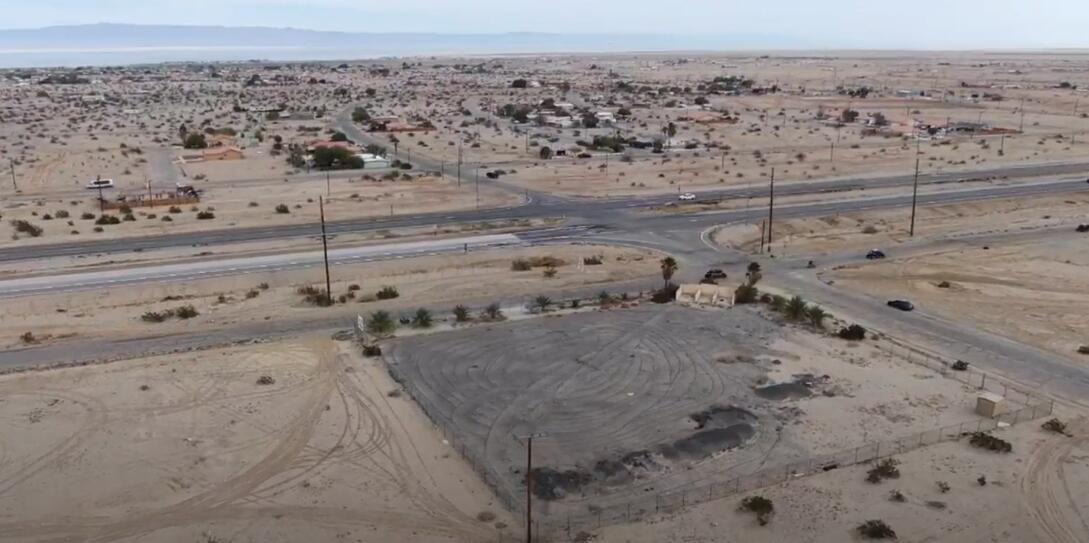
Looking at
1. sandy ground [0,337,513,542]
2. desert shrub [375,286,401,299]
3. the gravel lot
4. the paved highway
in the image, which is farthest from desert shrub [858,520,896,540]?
desert shrub [375,286,401,299]

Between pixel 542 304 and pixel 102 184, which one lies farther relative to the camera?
pixel 102 184

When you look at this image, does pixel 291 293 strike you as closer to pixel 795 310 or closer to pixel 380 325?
pixel 380 325

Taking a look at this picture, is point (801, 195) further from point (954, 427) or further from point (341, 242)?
point (954, 427)

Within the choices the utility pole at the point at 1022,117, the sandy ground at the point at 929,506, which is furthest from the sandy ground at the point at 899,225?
the utility pole at the point at 1022,117

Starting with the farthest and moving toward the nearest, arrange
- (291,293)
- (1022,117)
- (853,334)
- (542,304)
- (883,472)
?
1. (1022,117)
2. (291,293)
3. (542,304)
4. (853,334)
5. (883,472)

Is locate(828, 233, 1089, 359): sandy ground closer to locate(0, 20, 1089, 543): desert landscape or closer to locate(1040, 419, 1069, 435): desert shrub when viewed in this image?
locate(0, 20, 1089, 543): desert landscape

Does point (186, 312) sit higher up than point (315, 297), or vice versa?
point (315, 297)

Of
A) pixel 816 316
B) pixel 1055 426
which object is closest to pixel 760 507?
pixel 1055 426

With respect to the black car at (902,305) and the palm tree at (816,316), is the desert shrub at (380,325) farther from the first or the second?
the black car at (902,305)
